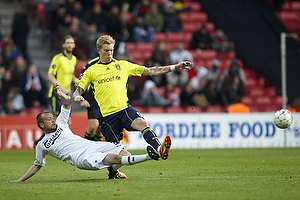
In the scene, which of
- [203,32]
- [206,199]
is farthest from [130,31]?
[206,199]

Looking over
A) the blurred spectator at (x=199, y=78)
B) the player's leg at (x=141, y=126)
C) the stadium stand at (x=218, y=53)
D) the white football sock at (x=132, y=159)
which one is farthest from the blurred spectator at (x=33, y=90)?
the white football sock at (x=132, y=159)

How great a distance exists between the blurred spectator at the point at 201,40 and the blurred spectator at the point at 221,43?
23cm

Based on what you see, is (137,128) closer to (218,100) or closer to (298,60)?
(218,100)

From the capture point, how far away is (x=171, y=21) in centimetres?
2300

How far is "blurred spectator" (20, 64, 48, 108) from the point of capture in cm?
1891

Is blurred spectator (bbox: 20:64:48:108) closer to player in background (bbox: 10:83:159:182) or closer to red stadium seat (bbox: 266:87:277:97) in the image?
red stadium seat (bbox: 266:87:277:97)

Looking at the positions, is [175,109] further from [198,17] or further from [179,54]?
[198,17]

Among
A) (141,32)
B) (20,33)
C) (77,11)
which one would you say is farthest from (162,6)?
(20,33)

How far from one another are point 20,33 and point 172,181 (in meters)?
13.9

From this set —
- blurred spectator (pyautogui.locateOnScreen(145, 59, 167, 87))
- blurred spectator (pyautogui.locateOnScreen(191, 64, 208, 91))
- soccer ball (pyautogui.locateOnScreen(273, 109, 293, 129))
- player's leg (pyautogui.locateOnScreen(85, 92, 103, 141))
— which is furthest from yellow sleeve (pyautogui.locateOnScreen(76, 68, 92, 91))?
blurred spectator (pyautogui.locateOnScreen(191, 64, 208, 91))

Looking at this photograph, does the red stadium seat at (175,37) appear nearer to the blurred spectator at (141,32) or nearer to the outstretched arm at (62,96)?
the blurred spectator at (141,32)

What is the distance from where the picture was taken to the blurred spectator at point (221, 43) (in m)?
22.5

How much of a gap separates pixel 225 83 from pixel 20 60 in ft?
22.7

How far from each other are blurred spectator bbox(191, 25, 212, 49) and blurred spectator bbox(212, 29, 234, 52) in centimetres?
23
